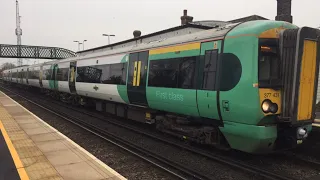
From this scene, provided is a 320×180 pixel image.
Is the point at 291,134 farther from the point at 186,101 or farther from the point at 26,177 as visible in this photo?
the point at 26,177

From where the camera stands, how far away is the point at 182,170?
22.0 feet

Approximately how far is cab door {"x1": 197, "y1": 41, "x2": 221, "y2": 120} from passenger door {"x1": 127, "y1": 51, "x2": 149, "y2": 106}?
2939 mm

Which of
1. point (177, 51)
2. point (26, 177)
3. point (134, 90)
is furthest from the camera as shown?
point (134, 90)

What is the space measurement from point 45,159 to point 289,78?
5827 millimetres

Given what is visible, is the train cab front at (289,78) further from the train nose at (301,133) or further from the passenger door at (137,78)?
the passenger door at (137,78)

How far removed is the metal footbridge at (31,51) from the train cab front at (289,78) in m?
68.6

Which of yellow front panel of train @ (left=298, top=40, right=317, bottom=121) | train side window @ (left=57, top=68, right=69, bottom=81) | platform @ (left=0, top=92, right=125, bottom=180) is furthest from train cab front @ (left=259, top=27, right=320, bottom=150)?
train side window @ (left=57, top=68, right=69, bottom=81)

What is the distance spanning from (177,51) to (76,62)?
10329mm

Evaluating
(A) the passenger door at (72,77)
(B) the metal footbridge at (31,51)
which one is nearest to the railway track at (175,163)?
(A) the passenger door at (72,77)

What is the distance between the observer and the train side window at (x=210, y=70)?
275 inches

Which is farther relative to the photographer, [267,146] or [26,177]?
[267,146]

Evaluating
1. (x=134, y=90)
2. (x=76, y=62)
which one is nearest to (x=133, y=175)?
(x=134, y=90)

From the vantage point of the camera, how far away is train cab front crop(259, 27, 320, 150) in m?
6.15

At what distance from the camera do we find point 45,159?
7121 mm
